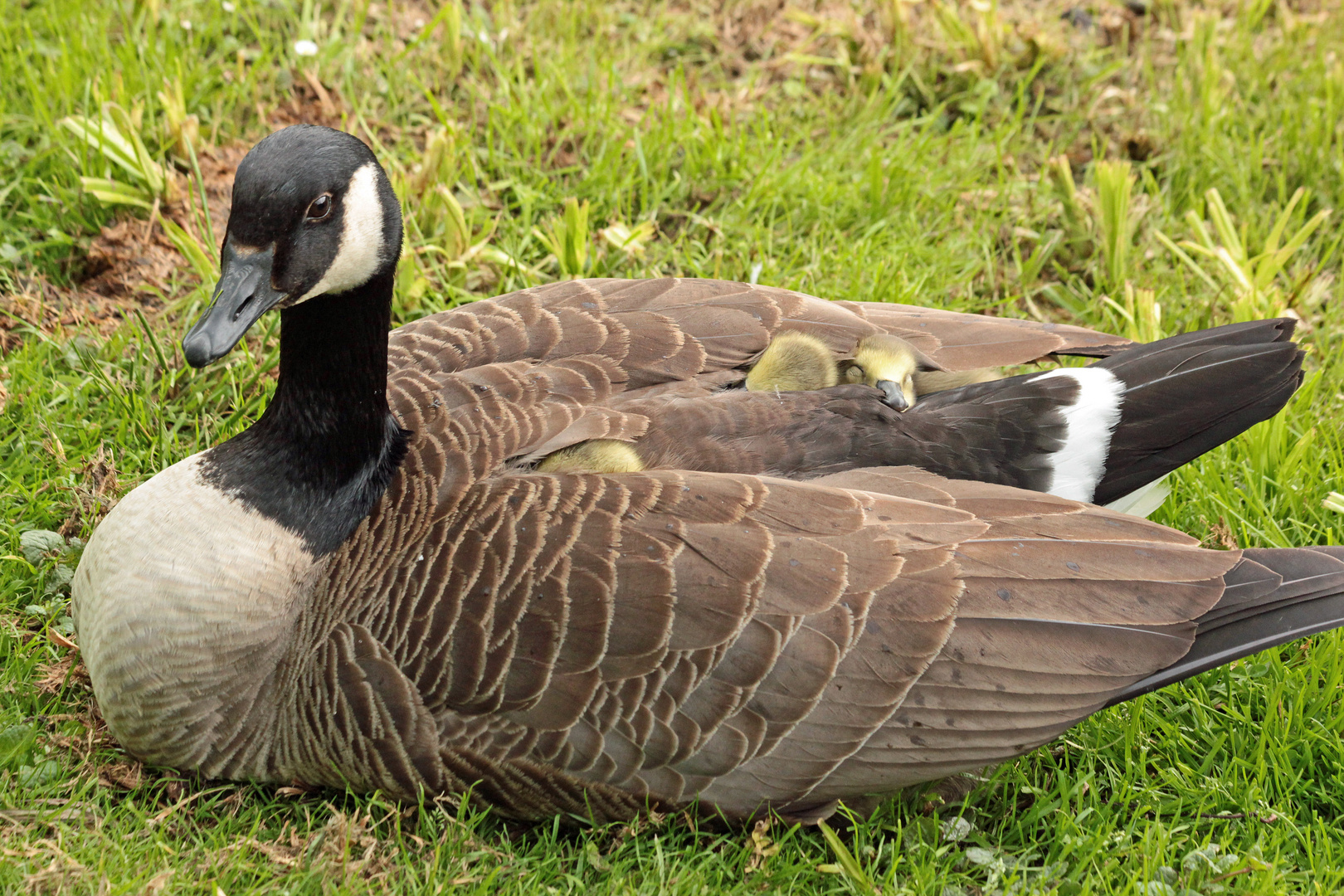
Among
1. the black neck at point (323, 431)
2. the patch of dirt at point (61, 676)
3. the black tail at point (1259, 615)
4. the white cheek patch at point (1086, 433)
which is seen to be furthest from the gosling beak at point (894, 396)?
the patch of dirt at point (61, 676)

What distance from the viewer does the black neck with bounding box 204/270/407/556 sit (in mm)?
3352

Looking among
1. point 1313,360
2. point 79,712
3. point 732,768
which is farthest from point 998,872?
point 1313,360

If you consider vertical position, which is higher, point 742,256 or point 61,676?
point 742,256

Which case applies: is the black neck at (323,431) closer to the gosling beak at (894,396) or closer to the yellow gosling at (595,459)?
the yellow gosling at (595,459)

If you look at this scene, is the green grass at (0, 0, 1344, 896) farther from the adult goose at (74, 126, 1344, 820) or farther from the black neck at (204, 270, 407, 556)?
the black neck at (204, 270, 407, 556)

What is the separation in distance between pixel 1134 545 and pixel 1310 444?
174 centimetres

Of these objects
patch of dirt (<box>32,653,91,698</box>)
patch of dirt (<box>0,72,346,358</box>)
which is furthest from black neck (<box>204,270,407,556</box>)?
patch of dirt (<box>0,72,346,358</box>)

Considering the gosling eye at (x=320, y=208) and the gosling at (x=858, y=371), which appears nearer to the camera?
the gosling eye at (x=320, y=208)

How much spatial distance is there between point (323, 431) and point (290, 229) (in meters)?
0.62

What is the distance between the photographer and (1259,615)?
10.7ft

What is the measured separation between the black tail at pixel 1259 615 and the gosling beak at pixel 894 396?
1024 mm

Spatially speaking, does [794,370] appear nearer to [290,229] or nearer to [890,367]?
[890,367]

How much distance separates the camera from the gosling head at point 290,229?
3.03m

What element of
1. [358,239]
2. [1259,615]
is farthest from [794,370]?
[1259,615]
